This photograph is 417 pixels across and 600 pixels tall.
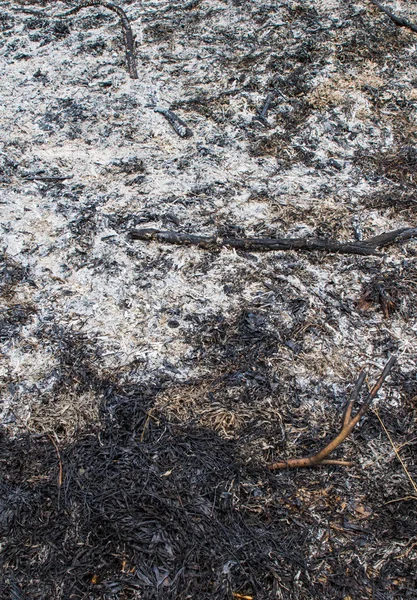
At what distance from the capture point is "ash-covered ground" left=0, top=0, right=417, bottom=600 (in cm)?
234

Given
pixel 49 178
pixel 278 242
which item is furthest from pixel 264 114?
pixel 49 178

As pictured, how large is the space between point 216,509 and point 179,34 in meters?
5.15

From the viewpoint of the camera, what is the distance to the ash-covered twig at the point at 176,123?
14.8ft

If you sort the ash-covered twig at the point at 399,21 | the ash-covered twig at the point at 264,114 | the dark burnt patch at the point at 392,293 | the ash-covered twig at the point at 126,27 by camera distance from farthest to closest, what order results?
the ash-covered twig at the point at 399,21 → the ash-covered twig at the point at 126,27 → the ash-covered twig at the point at 264,114 → the dark burnt patch at the point at 392,293

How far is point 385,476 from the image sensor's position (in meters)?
2.55

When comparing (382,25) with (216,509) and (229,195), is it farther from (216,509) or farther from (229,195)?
(216,509)

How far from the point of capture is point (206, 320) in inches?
125

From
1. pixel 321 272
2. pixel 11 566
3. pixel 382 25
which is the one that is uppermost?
pixel 382 25

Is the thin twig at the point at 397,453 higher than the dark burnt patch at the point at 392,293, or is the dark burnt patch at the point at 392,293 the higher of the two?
the dark burnt patch at the point at 392,293

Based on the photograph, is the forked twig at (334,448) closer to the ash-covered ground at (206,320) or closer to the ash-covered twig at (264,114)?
the ash-covered ground at (206,320)

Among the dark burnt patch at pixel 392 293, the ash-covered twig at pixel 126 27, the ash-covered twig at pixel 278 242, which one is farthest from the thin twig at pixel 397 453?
the ash-covered twig at pixel 126 27

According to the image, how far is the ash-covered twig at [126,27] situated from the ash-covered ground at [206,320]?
15cm

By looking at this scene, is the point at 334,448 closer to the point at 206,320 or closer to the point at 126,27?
the point at 206,320

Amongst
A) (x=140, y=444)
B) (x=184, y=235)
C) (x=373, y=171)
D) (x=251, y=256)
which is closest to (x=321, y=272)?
(x=251, y=256)
